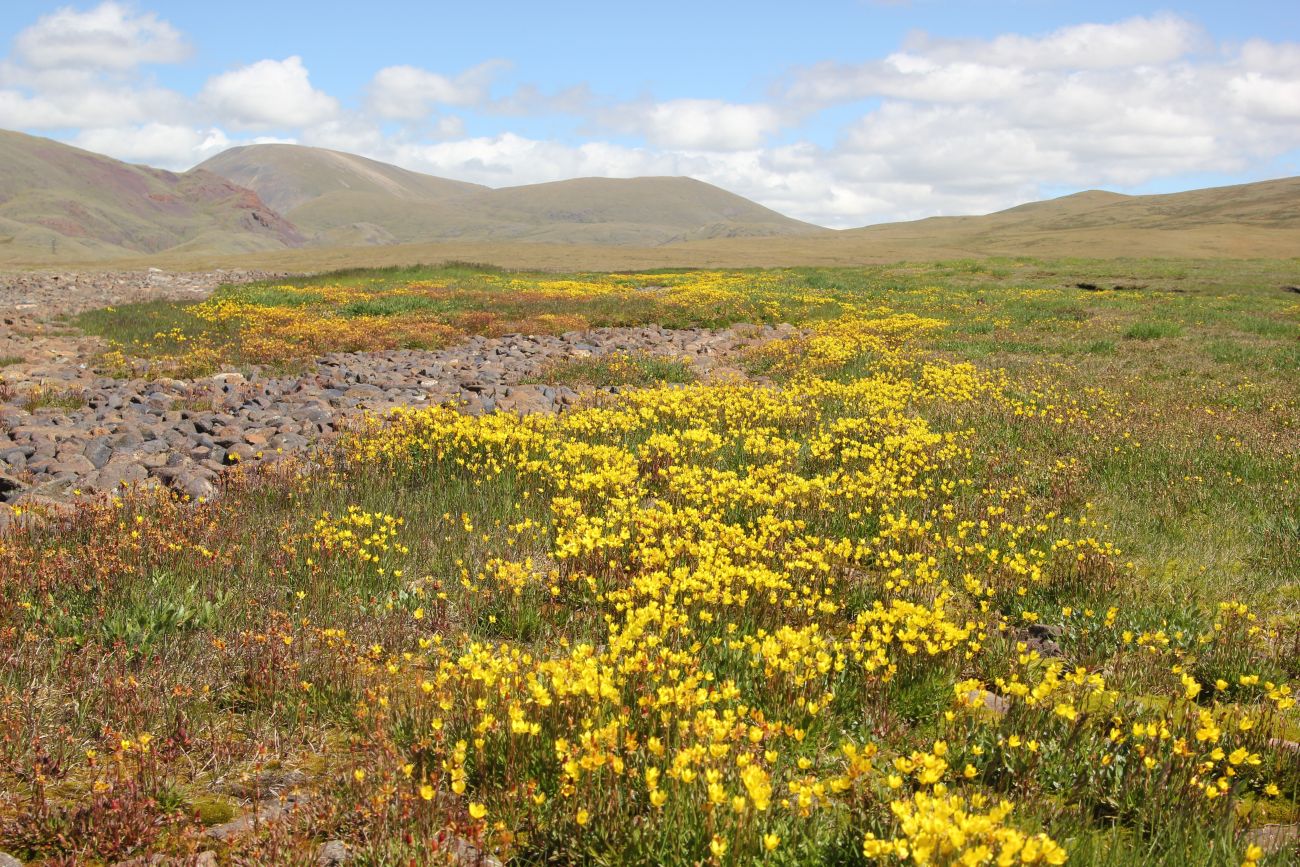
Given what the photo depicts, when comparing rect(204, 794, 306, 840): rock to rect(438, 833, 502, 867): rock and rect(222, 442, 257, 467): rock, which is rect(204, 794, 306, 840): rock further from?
rect(222, 442, 257, 467): rock

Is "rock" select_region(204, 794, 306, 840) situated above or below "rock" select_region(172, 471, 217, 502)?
Answer: below

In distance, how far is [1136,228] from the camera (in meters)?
124

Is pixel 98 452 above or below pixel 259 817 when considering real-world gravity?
above

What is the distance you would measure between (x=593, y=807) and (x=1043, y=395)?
12.6 m

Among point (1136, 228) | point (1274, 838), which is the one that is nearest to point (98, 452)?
point (1274, 838)

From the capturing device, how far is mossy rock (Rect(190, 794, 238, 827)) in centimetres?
336

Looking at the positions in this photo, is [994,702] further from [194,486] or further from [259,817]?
[194,486]

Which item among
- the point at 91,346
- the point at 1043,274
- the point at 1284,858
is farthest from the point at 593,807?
the point at 1043,274

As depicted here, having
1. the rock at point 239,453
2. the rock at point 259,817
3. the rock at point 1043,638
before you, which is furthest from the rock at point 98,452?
the rock at point 1043,638

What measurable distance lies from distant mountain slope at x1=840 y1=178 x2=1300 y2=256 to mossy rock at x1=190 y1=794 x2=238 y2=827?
279 feet

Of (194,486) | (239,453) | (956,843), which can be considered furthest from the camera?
(239,453)

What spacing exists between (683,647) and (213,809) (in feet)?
8.44

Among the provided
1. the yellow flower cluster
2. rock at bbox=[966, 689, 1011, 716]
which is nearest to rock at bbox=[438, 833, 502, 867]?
the yellow flower cluster

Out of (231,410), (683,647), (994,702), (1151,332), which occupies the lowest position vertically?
(994,702)
